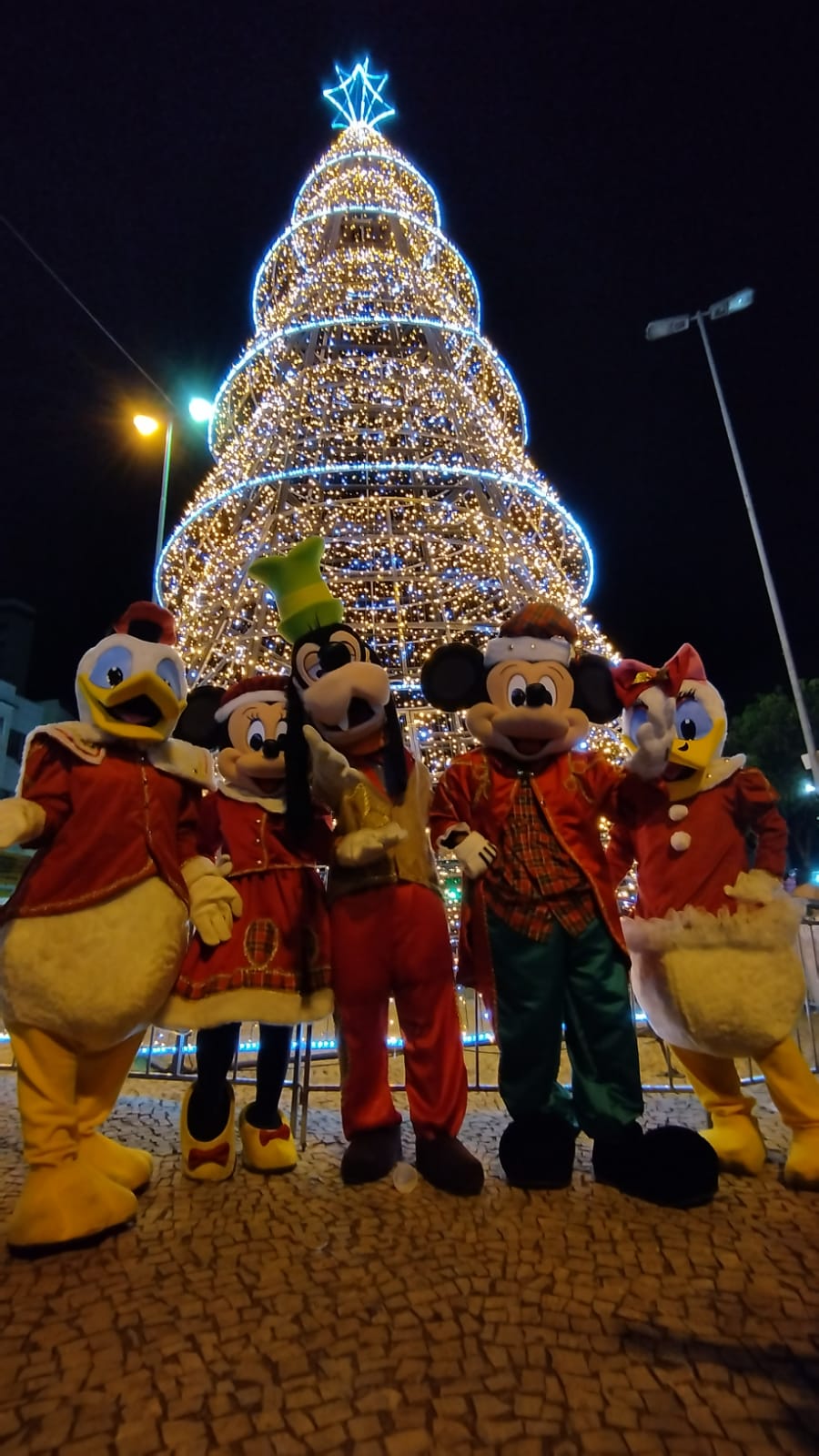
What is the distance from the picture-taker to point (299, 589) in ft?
9.99

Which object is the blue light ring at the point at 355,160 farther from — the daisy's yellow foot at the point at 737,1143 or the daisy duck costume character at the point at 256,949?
the daisy's yellow foot at the point at 737,1143

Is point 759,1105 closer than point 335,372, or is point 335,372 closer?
point 759,1105

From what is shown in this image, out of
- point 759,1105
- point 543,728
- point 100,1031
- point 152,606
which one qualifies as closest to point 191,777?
point 152,606

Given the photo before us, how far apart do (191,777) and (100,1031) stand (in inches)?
37.5

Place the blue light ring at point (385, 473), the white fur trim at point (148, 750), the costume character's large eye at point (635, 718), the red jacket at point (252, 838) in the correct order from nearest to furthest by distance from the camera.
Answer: the white fur trim at point (148, 750) → the red jacket at point (252, 838) → the costume character's large eye at point (635, 718) → the blue light ring at point (385, 473)

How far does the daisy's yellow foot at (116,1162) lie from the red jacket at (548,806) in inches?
53.5

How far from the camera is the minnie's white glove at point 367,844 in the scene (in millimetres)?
2559

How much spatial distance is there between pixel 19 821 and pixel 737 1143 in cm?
289

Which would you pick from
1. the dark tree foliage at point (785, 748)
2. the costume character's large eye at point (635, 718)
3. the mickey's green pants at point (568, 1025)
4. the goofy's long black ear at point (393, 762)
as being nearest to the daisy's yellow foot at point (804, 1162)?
the mickey's green pants at point (568, 1025)

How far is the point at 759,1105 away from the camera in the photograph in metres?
4.08

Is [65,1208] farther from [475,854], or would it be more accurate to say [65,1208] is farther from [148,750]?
[475,854]

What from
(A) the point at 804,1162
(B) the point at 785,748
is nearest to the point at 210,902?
(A) the point at 804,1162

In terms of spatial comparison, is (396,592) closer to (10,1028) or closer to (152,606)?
(152,606)

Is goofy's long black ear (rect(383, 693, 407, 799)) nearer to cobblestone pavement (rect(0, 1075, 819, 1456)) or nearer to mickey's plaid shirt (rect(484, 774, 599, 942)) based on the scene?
mickey's plaid shirt (rect(484, 774, 599, 942))
